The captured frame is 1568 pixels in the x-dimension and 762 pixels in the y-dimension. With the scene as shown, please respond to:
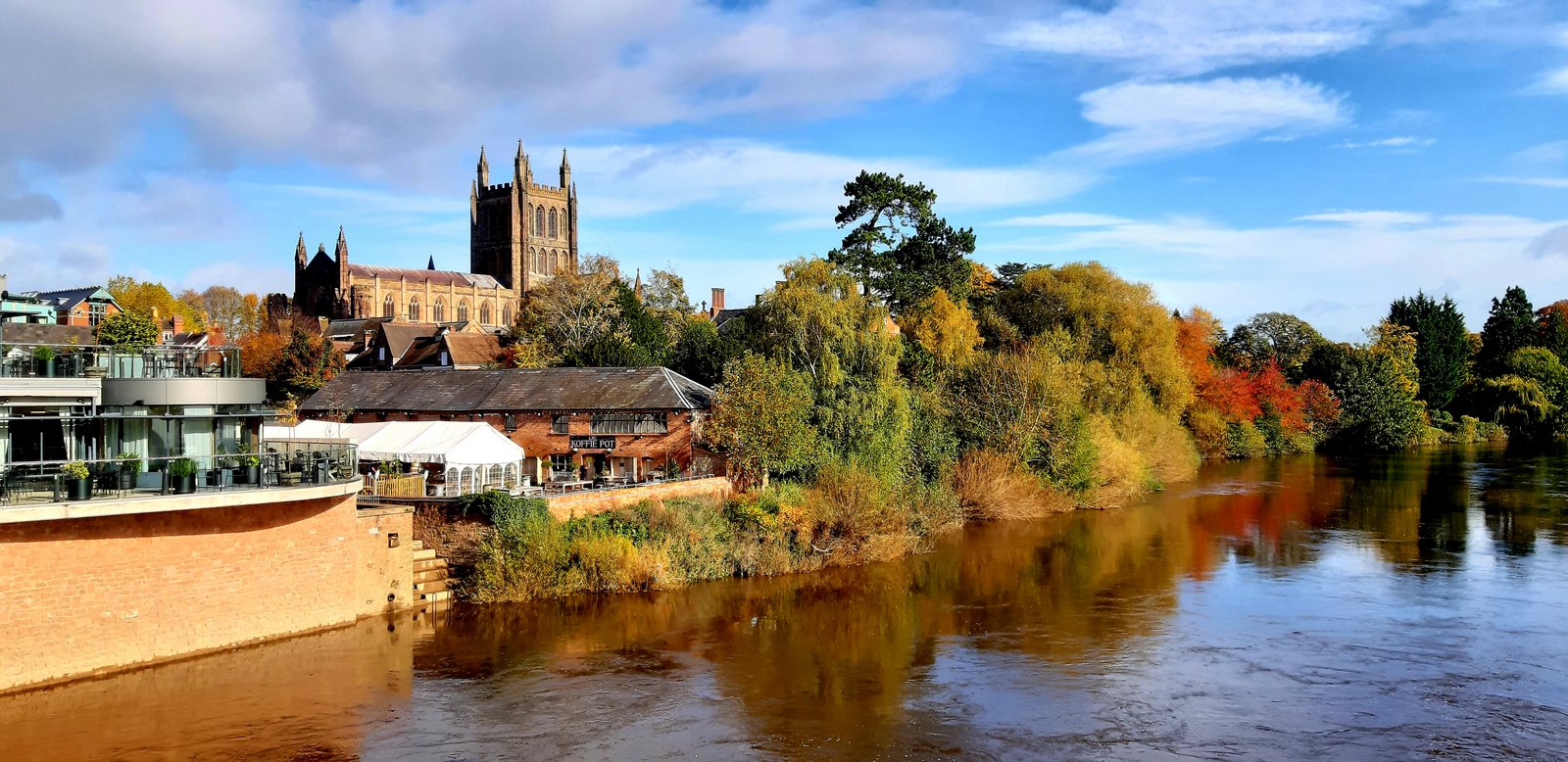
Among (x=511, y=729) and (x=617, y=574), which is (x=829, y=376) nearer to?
(x=617, y=574)

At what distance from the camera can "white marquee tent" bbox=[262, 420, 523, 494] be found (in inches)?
1187

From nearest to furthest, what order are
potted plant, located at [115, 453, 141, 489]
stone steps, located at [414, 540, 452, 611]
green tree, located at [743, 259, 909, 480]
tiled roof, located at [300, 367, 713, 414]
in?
1. potted plant, located at [115, 453, 141, 489]
2. stone steps, located at [414, 540, 452, 611]
3. green tree, located at [743, 259, 909, 480]
4. tiled roof, located at [300, 367, 713, 414]

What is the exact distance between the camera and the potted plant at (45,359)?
70.6 feet

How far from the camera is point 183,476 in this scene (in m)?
20.9

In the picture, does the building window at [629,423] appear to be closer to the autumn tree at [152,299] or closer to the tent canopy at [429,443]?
the tent canopy at [429,443]

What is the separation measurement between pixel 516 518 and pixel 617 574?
2747 mm

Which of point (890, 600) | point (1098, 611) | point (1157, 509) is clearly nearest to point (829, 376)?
point (890, 600)

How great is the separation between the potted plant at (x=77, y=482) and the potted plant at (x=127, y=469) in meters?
0.54

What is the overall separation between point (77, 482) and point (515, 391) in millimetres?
20373

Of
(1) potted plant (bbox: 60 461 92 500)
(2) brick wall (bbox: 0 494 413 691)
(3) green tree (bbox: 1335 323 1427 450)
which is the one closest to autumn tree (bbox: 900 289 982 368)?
(2) brick wall (bbox: 0 494 413 691)

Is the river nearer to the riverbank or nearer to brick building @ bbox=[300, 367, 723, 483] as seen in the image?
the riverbank

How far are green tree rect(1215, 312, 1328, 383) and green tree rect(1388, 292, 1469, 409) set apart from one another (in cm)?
740

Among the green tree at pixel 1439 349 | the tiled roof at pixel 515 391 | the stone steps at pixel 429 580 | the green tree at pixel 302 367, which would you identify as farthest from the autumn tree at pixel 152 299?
the green tree at pixel 1439 349

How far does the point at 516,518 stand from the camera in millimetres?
27141
